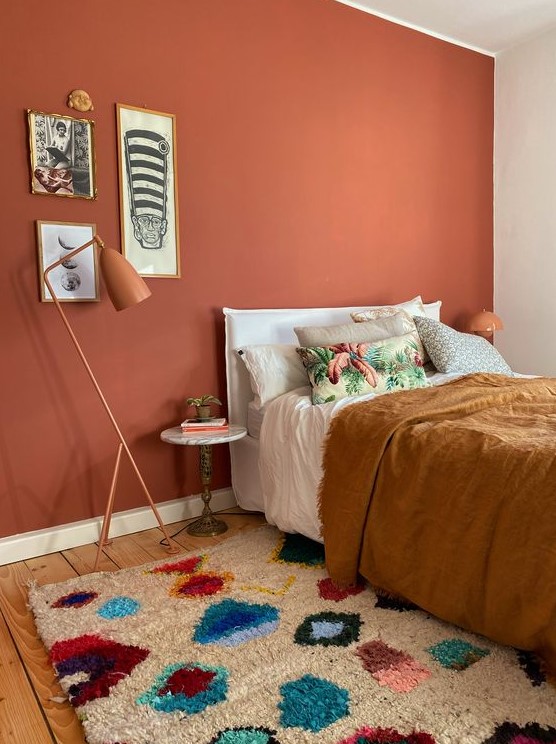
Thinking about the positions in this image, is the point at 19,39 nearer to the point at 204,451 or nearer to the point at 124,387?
the point at 124,387

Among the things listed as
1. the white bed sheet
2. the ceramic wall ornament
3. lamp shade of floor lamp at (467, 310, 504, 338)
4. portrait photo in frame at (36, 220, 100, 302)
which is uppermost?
the ceramic wall ornament

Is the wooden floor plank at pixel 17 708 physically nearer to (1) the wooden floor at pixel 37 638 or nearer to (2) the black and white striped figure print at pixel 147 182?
(1) the wooden floor at pixel 37 638

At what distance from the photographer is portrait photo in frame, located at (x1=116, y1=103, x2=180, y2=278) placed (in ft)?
9.66

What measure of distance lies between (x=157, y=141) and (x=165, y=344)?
0.98 meters

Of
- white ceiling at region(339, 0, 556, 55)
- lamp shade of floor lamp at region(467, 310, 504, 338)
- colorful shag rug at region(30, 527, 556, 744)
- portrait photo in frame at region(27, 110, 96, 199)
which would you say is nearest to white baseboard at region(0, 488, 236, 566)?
colorful shag rug at region(30, 527, 556, 744)

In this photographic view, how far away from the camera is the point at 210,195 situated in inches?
127

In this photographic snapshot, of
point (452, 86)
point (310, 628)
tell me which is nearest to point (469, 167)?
point (452, 86)

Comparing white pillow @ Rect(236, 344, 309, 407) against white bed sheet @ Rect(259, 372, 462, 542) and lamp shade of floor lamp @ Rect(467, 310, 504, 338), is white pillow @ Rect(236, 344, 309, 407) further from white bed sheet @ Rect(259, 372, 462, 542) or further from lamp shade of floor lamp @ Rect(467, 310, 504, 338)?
lamp shade of floor lamp @ Rect(467, 310, 504, 338)

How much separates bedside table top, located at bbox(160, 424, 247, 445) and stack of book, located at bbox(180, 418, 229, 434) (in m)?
0.02

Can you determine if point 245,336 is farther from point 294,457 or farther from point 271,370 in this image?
point 294,457

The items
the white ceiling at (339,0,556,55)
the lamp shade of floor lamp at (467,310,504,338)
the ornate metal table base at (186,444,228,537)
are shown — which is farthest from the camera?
the lamp shade of floor lamp at (467,310,504,338)

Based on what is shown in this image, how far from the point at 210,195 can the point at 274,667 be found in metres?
2.29

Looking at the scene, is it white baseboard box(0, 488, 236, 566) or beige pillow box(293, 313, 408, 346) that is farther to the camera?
beige pillow box(293, 313, 408, 346)

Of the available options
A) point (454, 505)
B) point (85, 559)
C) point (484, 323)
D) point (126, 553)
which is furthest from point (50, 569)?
point (484, 323)
